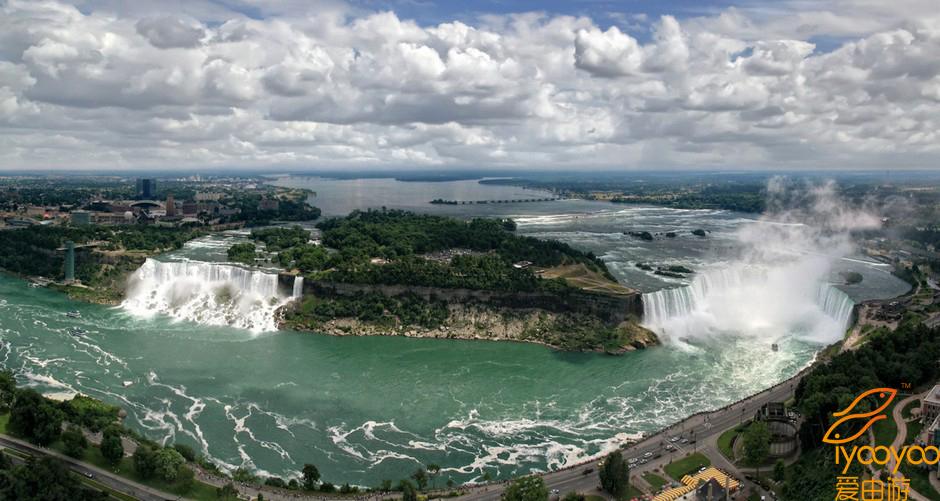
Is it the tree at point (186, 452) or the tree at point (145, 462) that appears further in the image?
the tree at point (186, 452)

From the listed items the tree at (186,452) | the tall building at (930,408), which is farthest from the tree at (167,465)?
the tall building at (930,408)

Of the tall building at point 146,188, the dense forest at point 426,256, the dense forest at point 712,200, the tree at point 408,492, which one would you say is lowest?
the tree at point 408,492

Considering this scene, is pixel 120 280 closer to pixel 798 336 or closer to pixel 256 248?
pixel 256 248

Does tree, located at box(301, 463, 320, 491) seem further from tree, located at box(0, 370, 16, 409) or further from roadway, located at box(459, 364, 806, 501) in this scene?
tree, located at box(0, 370, 16, 409)

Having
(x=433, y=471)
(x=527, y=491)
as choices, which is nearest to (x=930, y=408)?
(x=527, y=491)

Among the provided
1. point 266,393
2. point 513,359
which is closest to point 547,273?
point 513,359

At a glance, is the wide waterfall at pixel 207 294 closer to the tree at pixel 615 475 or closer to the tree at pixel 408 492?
the tree at pixel 408 492

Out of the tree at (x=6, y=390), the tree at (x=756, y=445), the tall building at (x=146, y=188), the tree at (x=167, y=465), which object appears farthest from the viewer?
the tall building at (x=146, y=188)
